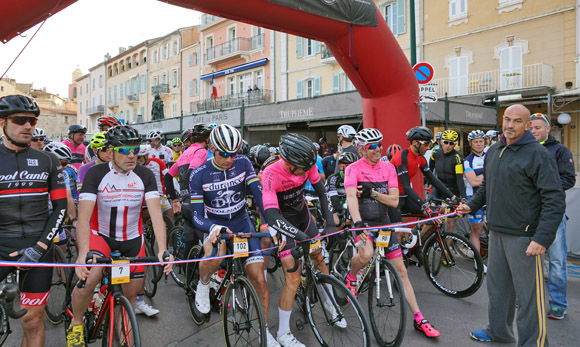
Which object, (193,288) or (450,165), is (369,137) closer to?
(450,165)

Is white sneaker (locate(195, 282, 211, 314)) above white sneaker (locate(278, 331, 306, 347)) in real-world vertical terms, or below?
above

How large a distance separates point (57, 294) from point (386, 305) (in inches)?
146

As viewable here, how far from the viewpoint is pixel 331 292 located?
139 inches

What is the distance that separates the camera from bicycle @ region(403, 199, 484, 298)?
4.99 meters

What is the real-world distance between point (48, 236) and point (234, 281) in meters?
1.49

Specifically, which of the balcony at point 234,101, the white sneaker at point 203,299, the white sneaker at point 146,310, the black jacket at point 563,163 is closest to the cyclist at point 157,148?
the white sneaker at point 146,310

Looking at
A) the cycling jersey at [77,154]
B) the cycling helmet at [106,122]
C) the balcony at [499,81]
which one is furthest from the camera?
the balcony at [499,81]

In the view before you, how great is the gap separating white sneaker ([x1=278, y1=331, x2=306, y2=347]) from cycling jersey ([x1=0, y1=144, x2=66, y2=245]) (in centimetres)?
210

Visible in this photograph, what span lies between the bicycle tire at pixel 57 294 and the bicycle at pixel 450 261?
4.36 m

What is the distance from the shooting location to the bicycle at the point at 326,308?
135 inches

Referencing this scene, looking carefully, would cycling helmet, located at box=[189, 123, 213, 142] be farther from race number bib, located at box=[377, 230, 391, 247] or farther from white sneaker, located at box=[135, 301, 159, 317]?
race number bib, located at box=[377, 230, 391, 247]

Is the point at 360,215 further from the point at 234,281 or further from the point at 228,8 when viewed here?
the point at 228,8

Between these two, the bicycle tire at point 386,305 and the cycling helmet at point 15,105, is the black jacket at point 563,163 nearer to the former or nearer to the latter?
the bicycle tire at point 386,305

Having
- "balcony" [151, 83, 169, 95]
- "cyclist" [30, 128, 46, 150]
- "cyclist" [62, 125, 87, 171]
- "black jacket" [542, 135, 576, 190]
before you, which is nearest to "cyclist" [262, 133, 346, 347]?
"black jacket" [542, 135, 576, 190]
